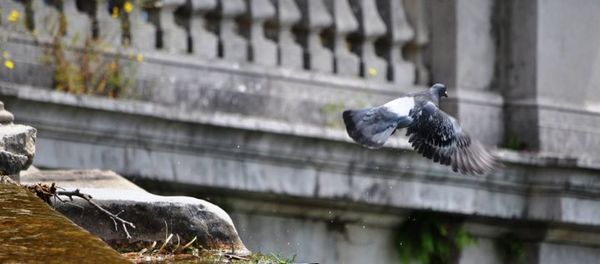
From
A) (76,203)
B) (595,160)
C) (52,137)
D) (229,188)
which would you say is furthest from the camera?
(595,160)

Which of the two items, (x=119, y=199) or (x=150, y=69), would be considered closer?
(x=119, y=199)

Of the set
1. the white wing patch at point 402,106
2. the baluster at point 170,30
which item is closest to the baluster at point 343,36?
the baluster at point 170,30

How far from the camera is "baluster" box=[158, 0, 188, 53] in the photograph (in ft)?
37.1

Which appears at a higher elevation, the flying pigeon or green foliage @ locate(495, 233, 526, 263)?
the flying pigeon

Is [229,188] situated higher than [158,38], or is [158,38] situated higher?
[158,38]

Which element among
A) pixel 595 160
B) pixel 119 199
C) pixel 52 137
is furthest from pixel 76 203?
pixel 595 160

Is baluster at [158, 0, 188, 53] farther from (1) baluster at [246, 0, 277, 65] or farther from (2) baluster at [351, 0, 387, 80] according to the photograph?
(2) baluster at [351, 0, 387, 80]

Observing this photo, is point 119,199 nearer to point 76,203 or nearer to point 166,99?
point 76,203

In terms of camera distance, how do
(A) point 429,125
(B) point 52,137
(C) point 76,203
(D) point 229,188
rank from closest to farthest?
(C) point 76,203 < (A) point 429,125 < (B) point 52,137 < (D) point 229,188

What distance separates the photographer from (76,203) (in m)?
6.46

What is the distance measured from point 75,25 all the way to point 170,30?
58cm

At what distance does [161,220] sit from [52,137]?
406 centimetres

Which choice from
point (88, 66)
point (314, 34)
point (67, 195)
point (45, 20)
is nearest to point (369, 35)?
point (314, 34)

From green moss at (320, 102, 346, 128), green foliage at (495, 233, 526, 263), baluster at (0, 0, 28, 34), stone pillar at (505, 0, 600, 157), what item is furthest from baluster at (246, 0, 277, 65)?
green foliage at (495, 233, 526, 263)
